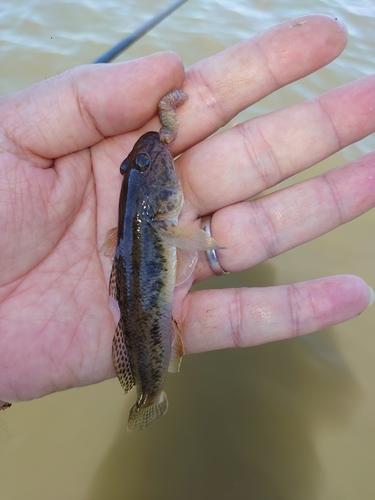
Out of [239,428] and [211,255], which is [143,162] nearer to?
[211,255]

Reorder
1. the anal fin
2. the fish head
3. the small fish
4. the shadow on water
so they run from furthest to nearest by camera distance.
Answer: the shadow on water
the anal fin
the fish head
the small fish

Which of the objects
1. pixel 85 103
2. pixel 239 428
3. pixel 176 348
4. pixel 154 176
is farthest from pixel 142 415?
pixel 85 103

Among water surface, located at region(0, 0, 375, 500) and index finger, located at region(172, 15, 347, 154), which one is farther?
water surface, located at region(0, 0, 375, 500)

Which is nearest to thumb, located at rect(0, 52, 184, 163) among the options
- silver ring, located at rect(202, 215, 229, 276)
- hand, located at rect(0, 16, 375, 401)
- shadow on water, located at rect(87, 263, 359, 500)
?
hand, located at rect(0, 16, 375, 401)

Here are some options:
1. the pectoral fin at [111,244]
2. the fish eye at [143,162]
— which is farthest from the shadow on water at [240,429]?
the fish eye at [143,162]

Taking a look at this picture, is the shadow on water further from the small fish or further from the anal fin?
the anal fin

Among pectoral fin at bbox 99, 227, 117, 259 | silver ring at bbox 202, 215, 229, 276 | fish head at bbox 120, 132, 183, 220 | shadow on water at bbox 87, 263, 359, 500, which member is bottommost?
shadow on water at bbox 87, 263, 359, 500

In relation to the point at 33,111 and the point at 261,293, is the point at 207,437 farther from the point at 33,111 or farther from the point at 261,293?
the point at 33,111
